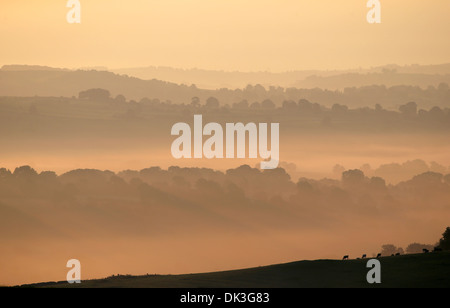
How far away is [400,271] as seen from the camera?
3501 inches

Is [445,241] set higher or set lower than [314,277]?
higher

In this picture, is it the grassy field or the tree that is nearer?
the grassy field

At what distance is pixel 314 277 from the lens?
90438mm

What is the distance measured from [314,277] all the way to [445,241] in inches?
1807

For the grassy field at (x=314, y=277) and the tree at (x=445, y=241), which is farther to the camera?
the tree at (x=445, y=241)

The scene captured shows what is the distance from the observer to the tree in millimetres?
127688

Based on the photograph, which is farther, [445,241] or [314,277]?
[445,241]

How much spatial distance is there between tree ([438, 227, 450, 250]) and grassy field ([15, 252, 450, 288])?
32.9m

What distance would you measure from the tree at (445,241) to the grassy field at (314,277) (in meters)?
32.9

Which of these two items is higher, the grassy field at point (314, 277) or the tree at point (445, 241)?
the tree at point (445, 241)

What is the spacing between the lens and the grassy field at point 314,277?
276 ft
